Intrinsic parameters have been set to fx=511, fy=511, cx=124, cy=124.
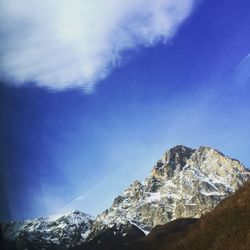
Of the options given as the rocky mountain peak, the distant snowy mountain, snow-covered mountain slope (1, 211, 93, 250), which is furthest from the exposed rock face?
the rocky mountain peak

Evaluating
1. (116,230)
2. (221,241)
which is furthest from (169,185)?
(221,241)

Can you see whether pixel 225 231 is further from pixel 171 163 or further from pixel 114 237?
pixel 171 163

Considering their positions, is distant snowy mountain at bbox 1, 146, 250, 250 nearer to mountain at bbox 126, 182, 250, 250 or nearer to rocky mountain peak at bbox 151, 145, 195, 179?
rocky mountain peak at bbox 151, 145, 195, 179

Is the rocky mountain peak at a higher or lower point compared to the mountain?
higher

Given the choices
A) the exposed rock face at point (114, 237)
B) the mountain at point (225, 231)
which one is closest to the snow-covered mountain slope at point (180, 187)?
the exposed rock face at point (114, 237)

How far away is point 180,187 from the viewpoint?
9956 cm

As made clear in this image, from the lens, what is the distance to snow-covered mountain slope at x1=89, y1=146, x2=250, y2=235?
304ft

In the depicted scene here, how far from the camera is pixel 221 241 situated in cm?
2289

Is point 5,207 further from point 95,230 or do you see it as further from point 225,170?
point 225,170

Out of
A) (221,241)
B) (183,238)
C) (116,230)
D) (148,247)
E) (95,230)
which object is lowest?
(221,241)

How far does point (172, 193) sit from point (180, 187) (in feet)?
6.42

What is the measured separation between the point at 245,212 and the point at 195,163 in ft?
252

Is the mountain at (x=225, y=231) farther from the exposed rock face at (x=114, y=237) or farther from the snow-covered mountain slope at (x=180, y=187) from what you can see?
the snow-covered mountain slope at (x=180, y=187)

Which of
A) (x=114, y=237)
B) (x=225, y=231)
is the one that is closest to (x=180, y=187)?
(x=114, y=237)
